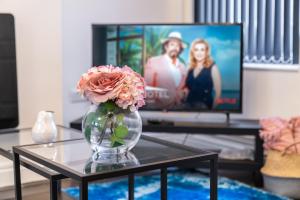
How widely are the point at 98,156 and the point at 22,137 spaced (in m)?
0.91

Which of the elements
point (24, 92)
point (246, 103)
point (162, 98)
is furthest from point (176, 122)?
point (24, 92)

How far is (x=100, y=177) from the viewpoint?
1.78m

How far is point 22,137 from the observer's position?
2.80m

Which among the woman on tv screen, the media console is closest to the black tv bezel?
the media console

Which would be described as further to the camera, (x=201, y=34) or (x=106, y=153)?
(x=201, y=34)

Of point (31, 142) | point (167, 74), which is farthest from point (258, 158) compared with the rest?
point (31, 142)

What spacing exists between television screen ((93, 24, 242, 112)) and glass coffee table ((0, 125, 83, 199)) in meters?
1.17

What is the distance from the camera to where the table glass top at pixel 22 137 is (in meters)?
2.59

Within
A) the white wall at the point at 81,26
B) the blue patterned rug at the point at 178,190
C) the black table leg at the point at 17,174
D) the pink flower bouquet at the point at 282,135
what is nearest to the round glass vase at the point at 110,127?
the black table leg at the point at 17,174

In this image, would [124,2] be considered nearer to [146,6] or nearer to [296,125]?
[146,6]

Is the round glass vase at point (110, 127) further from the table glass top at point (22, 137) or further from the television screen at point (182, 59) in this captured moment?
the television screen at point (182, 59)

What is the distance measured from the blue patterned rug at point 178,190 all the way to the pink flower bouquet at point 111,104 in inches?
53.4

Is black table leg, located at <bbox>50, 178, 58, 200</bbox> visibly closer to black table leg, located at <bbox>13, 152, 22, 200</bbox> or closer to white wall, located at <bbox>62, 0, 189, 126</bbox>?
black table leg, located at <bbox>13, 152, 22, 200</bbox>

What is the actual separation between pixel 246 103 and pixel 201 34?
72 centimetres
